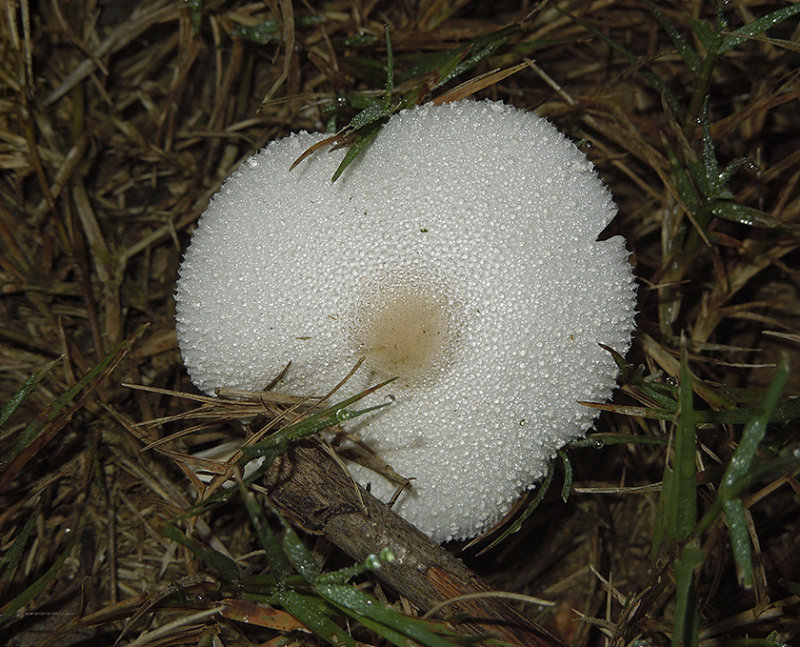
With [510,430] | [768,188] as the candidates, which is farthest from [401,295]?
[768,188]

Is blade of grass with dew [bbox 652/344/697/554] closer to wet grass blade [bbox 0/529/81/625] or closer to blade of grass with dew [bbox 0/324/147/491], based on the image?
blade of grass with dew [bbox 0/324/147/491]

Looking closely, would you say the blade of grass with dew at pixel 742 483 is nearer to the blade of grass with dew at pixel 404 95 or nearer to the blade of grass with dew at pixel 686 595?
the blade of grass with dew at pixel 686 595

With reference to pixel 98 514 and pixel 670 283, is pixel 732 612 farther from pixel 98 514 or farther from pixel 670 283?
pixel 98 514

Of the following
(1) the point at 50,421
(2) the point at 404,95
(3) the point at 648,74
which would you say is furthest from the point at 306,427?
(3) the point at 648,74

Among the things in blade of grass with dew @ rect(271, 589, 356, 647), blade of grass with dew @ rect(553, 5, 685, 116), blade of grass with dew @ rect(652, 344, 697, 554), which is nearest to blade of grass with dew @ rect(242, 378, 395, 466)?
blade of grass with dew @ rect(271, 589, 356, 647)

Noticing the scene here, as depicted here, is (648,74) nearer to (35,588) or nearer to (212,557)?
(212,557)

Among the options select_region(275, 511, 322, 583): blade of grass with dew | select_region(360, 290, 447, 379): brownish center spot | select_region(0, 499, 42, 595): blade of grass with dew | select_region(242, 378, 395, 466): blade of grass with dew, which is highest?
select_region(360, 290, 447, 379): brownish center spot
